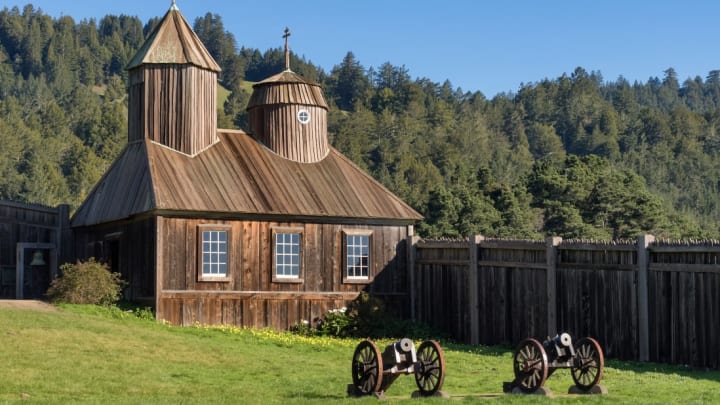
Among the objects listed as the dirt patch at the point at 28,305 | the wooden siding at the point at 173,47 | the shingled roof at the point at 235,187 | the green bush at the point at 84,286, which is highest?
the wooden siding at the point at 173,47

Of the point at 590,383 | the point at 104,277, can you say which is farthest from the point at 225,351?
the point at 590,383

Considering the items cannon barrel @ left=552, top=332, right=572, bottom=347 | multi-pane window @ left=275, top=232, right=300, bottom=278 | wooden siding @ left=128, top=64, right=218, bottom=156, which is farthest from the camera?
wooden siding @ left=128, top=64, right=218, bottom=156

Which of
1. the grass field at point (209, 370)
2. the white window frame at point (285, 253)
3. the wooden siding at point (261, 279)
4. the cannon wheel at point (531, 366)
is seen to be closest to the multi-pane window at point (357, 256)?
the wooden siding at point (261, 279)

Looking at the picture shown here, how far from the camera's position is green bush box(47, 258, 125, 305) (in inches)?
1156

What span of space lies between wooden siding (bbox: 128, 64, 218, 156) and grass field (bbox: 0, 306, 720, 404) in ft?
21.1

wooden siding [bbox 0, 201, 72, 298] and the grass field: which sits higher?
wooden siding [bbox 0, 201, 72, 298]

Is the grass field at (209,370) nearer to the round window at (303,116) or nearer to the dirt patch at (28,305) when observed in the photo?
the dirt patch at (28,305)

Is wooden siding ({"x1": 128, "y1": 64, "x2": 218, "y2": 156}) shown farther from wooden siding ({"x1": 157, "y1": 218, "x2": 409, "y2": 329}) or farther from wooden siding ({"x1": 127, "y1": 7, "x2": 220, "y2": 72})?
wooden siding ({"x1": 157, "y1": 218, "x2": 409, "y2": 329})

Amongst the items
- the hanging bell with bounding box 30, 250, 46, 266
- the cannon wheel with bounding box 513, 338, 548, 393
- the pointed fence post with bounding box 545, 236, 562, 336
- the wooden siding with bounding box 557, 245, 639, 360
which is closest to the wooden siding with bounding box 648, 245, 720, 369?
the wooden siding with bounding box 557, 245, 639, 360

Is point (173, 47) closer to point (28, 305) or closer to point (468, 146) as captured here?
point (28, 305)

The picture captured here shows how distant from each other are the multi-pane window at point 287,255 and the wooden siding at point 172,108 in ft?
12.0

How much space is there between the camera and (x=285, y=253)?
105ft

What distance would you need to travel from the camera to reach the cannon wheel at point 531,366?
17.8 m

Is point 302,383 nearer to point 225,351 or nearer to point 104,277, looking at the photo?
point 225,351
